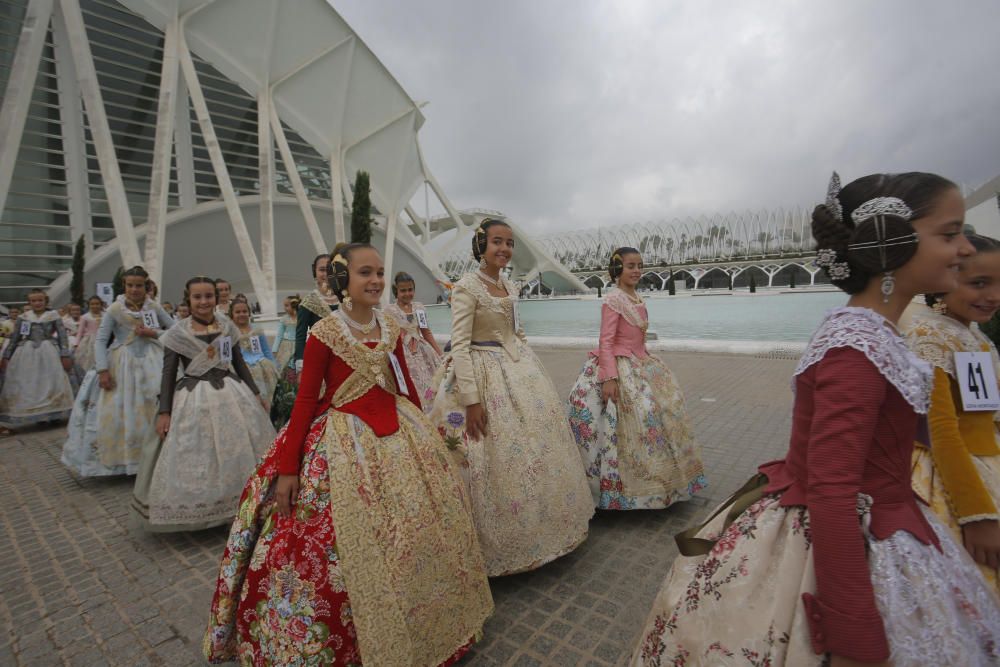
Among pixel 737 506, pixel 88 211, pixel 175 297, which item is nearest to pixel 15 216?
pixel 88 211

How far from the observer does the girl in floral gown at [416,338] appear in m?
5.20

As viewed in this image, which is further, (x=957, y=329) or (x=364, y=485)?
(x=364, y=485)

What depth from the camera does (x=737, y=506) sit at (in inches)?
54.7

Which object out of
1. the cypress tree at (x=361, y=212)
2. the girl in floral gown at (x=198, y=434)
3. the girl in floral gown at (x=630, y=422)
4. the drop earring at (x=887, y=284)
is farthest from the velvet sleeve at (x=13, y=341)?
the cypress tree at (x=361, y=212)

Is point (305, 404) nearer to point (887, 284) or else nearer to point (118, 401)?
point (887, 284)

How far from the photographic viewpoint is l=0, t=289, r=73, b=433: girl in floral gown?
22.1ft

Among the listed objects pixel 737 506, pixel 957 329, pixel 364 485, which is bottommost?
pixel 364 485

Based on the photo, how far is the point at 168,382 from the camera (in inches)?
134

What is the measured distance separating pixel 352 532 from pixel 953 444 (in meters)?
2.15

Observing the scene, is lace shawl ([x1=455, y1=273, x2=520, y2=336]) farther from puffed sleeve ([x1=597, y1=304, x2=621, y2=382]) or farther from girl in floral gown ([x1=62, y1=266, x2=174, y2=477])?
girl in floral gown ([x1=62, y1=266, x2=174, y2=477])

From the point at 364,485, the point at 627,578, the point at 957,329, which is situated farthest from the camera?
the point at 627,578

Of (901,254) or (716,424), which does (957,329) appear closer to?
(901,254)

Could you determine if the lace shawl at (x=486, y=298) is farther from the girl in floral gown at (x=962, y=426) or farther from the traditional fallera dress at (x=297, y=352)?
the girl in floral gown at (x=962, y=426)

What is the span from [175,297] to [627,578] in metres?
33.4
